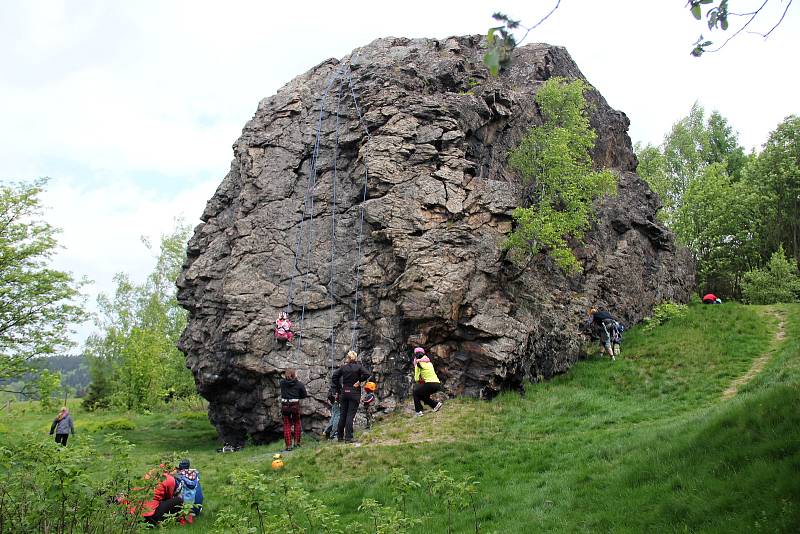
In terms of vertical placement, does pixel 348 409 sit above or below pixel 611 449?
above

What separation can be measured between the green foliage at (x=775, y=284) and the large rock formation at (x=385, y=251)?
1182 cm

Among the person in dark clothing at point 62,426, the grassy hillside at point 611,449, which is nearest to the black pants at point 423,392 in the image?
the grassy hillside at point 611,449

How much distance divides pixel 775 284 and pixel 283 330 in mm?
29418

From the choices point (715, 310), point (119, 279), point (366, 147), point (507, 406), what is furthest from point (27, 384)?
point (119, 279)

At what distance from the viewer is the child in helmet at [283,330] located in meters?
19.6

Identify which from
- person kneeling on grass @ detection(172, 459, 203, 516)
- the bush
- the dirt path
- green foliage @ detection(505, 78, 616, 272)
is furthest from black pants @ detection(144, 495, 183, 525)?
the bush

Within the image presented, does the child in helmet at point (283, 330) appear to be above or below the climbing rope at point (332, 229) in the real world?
below

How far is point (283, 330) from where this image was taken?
64.5 feet

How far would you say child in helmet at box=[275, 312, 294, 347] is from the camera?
64.4 feet

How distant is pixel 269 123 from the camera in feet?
82.9

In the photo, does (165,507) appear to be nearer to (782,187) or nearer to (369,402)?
(369,402)

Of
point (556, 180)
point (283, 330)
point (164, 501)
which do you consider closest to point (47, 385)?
point (283, 330)

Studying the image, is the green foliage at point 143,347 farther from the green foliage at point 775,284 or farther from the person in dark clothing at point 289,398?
the green foliage at point 775,284

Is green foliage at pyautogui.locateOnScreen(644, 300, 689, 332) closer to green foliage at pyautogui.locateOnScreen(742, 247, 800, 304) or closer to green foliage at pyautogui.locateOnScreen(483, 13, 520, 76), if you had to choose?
green foliage at pyautogui.locateOnScreen(742, 247, 800, 304)
